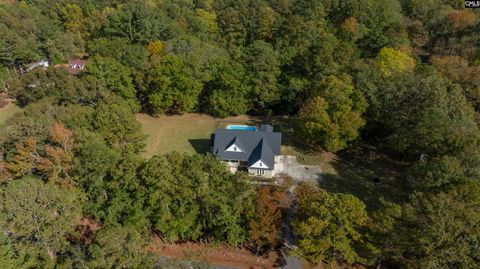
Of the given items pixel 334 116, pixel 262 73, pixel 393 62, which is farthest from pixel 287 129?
pixel 393 62

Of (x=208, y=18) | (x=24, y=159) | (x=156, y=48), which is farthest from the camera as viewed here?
(x=208, y=18)

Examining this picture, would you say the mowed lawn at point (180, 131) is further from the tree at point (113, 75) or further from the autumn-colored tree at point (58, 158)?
the autumn-colored tree at point (58, 158)

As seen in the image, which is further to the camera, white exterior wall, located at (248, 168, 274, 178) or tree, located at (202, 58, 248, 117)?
A: tree, located at (202, 58, 248, 117)

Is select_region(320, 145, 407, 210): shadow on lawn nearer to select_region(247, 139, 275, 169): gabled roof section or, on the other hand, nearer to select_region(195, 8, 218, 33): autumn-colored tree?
select_region(247, 139, 275, 169): gabled roof section

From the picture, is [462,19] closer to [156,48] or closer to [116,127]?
[156,48]

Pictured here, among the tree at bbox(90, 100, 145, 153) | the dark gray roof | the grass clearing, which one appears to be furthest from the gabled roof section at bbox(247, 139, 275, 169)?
the tree at bbox(90, 100, 145, 153)

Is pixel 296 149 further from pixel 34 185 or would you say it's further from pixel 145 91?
pixel 34 185
